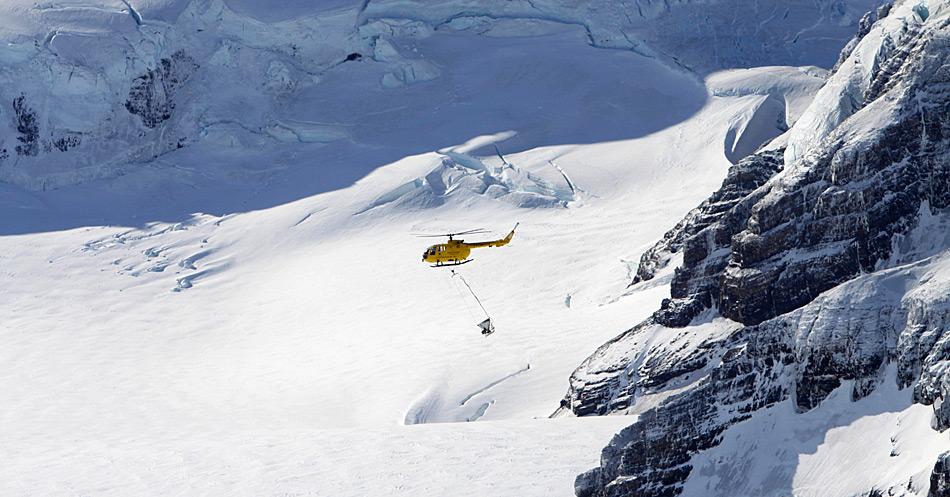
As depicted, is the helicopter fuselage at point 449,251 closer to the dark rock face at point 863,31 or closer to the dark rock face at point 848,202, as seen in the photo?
the dark rock face at point 848,202

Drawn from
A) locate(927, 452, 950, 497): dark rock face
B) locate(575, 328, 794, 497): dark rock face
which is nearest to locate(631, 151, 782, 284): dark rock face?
locate(575, 328, 794, 497): dark rock face

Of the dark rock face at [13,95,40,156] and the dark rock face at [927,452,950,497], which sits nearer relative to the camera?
the dark rock face at [927,452,950,497]

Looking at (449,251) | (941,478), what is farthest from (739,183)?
(941,478)

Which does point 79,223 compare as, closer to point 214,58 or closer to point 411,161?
point 214,58

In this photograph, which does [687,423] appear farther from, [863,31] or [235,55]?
[235,55]

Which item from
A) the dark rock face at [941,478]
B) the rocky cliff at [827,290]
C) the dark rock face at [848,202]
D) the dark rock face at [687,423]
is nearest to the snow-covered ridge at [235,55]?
the rocky cliff at [827,290]

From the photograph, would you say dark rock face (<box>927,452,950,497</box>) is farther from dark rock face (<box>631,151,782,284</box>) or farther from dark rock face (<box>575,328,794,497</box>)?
dark rock face (<box>631,151,782,284</box>)

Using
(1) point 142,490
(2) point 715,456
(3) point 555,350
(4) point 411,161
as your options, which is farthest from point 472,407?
(4) point 411,161

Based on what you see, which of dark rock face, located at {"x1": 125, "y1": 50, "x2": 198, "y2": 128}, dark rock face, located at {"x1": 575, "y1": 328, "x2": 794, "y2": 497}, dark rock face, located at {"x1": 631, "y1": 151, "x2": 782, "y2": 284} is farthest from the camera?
dark rock face, located at {"x1": 125, "y1": 50, "x2": 198, "y2": 128}
